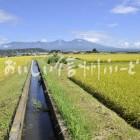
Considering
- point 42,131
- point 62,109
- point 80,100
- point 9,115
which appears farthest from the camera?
point 80,100

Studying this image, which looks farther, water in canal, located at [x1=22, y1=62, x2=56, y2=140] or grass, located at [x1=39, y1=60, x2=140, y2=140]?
water in canal, located at [x1=22, y1=62, x2=56, y2=140]

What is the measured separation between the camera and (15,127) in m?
9.02

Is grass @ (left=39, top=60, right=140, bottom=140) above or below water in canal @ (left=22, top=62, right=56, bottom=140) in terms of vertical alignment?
above

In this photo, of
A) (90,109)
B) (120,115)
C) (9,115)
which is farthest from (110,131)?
(9,115)

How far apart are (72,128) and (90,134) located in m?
0.54

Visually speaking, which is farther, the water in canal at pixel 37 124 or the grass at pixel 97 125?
the water in canal at pixel 37 124

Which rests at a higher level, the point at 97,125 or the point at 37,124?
the point at 97,125

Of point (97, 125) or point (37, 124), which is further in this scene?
point (37, 124)

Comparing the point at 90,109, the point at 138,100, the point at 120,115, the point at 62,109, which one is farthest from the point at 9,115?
the point at 138,100

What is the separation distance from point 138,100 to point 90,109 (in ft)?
5.67

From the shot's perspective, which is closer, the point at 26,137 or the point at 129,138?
the point at 129,138

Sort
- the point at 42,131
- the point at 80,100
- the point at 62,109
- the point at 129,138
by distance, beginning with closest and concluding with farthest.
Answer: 1. the point at 129,138
2. the point at 42,131
3. the point at 62,109
4. the point at 80,100

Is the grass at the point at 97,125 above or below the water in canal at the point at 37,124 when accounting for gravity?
above

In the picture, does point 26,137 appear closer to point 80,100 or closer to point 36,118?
point 36,118
